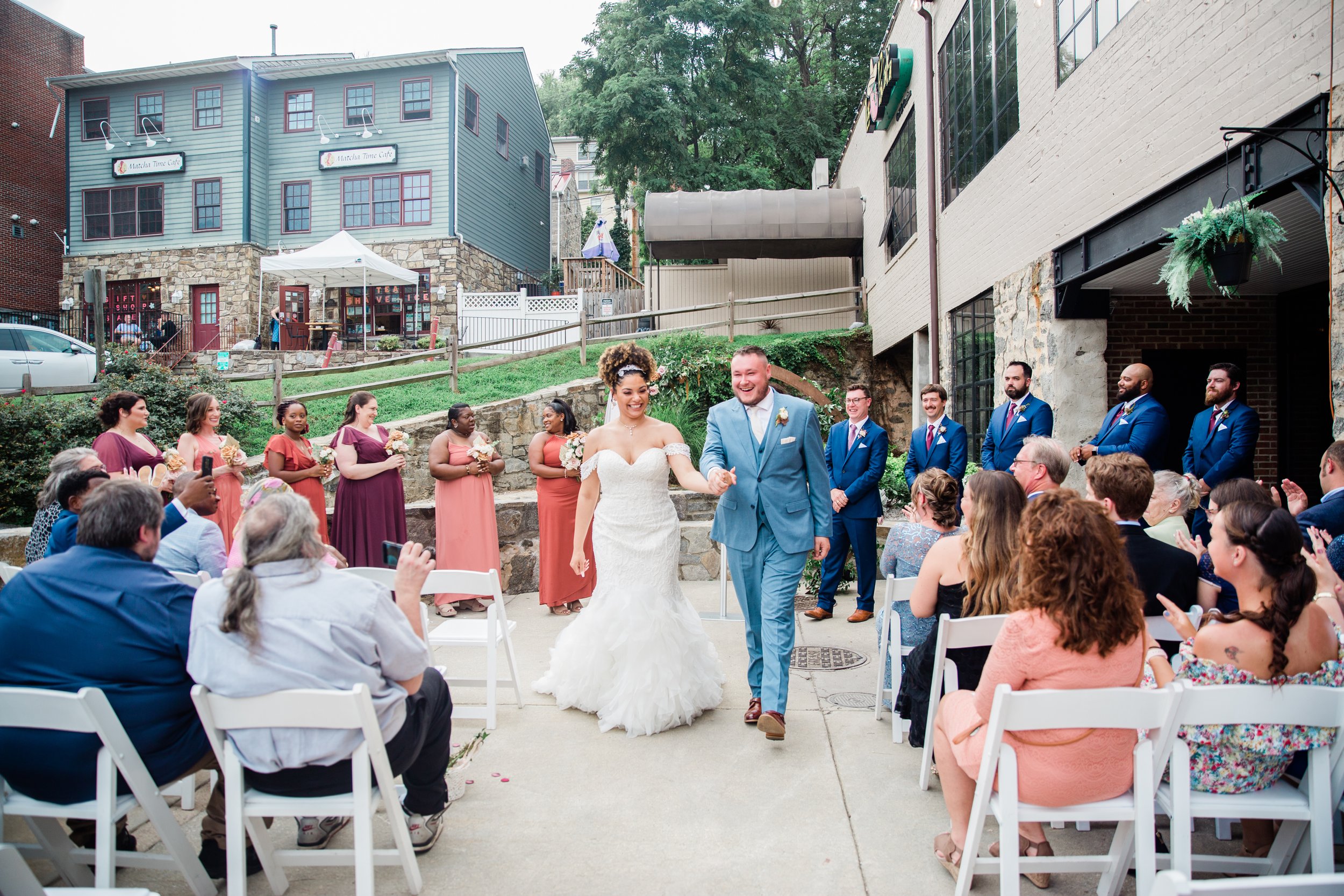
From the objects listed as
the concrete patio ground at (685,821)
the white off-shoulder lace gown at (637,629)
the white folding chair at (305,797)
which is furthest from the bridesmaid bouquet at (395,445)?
the white folding chair at (305,797)

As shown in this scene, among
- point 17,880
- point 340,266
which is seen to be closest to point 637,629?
point 17,880

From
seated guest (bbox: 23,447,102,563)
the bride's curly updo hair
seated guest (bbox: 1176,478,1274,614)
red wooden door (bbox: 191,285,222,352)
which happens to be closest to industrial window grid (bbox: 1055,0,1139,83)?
seated guest (bbox: 1176,478,1274,614)

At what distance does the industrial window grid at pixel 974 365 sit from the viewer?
891 centimetres

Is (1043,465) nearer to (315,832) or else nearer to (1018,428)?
(1018,428)

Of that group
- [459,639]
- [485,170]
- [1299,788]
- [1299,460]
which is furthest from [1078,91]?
[485,170]

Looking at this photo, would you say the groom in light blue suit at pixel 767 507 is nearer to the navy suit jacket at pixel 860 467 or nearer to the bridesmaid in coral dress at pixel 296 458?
the navy suit jacket at pixel 860 467

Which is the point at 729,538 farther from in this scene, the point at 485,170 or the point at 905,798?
the point at 485,170

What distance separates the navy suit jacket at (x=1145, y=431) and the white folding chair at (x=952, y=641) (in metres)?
2.84

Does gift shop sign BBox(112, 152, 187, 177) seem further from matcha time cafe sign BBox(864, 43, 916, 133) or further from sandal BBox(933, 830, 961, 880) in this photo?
sandal BBox(933, 830, 961, 880)

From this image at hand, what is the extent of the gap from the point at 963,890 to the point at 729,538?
196 centimetres

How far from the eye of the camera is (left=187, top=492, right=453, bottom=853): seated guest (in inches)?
95.6

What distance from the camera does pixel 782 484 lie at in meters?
4.11

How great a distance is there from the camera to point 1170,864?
2564mm

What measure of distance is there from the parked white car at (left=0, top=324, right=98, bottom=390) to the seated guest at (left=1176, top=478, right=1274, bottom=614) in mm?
16462
